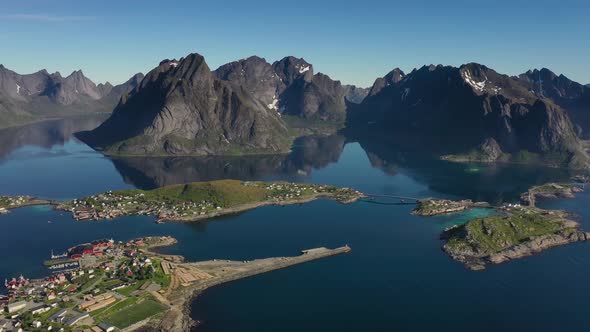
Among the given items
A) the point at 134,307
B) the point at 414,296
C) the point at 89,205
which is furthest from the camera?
the point at 89,205

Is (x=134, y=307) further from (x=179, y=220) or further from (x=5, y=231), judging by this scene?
(x=5, y=231)

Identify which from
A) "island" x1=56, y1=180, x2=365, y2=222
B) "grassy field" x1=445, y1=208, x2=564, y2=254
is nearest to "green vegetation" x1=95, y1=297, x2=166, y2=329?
"island" x1=56, y1=180, x2=365, y2=222

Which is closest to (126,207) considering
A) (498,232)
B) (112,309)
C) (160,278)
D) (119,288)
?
(160,278)

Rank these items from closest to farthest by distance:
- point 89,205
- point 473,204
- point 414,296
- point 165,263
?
point 414,296
point 165,263
point 89,205
point 473,204

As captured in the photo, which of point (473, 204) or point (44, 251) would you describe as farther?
point (473, 204)

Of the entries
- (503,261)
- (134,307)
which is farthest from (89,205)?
(503,261)

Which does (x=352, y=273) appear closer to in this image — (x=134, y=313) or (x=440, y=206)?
(x=134, y=313)
